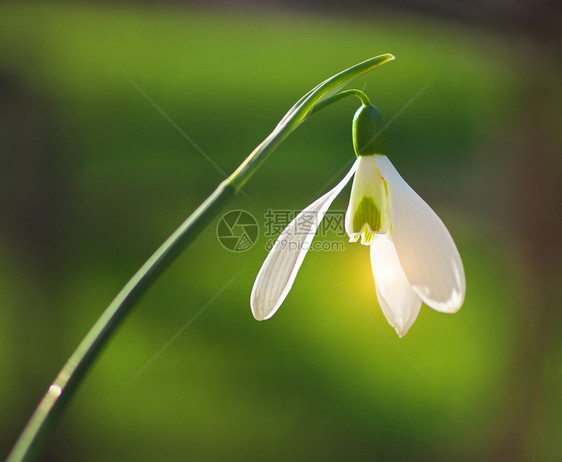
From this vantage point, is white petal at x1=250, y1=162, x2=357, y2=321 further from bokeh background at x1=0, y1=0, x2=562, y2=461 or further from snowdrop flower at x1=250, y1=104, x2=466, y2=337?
bokeh background at x1=0, y1=0, x2=562, y2=461

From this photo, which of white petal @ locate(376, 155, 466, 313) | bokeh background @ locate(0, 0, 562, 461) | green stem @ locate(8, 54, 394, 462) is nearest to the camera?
green stem @ locate(8, 54, 394, 462)

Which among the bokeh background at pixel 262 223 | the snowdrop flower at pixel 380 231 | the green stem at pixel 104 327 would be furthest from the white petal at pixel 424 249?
the bokeh background at pixel 262 223

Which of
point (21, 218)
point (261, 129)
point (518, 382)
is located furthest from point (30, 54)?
point (518, 382)

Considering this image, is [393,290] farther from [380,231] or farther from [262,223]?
[262,223]

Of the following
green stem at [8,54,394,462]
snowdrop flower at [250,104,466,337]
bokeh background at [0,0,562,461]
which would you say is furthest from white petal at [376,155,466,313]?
bokeh background at [0,0,562,461]

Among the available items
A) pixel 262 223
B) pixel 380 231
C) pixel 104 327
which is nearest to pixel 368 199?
pixel 380 231

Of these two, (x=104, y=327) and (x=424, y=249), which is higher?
(x=424, y=249)

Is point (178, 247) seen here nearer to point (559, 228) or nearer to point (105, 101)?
point (105, 101)
